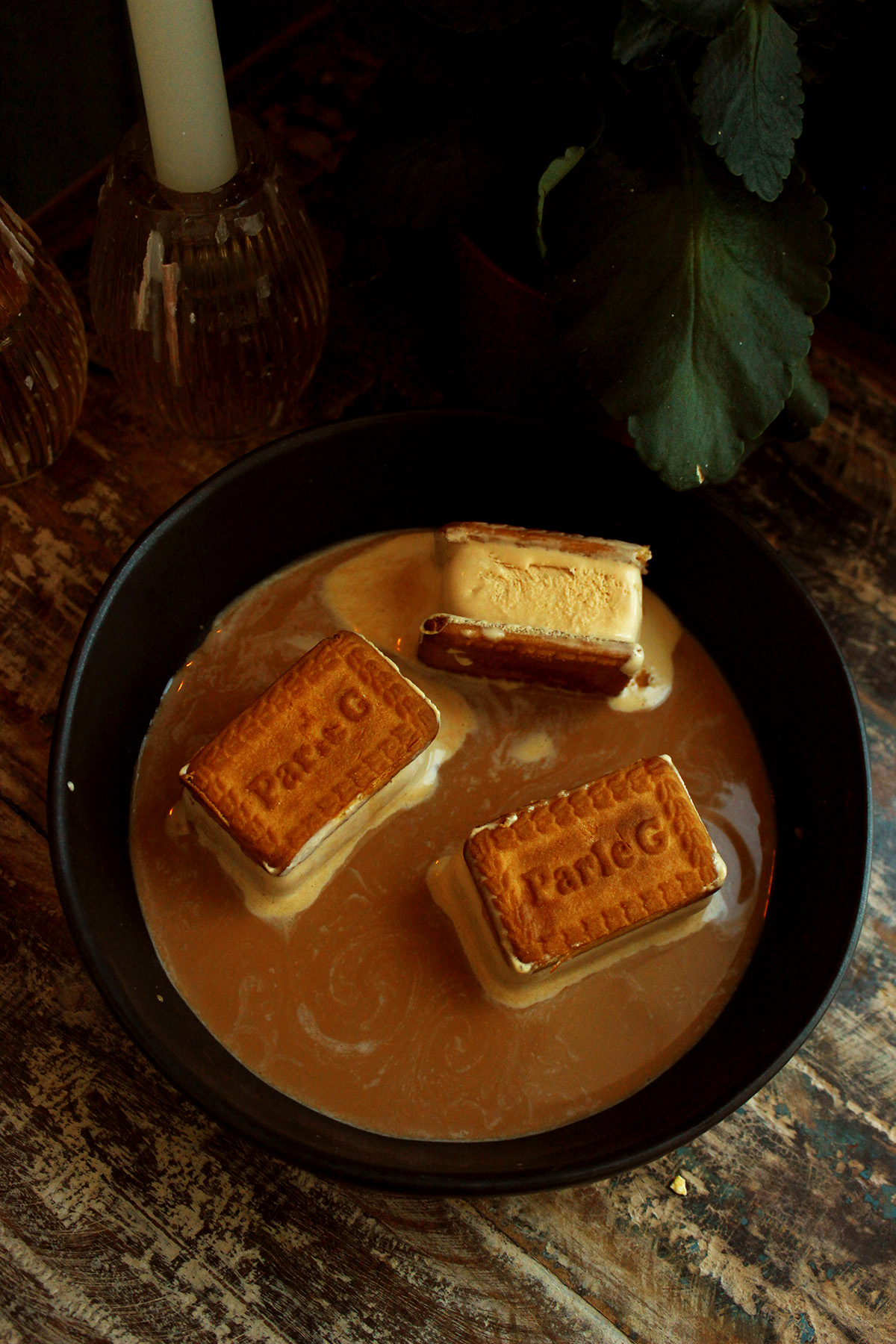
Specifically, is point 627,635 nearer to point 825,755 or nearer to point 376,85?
point 825,755

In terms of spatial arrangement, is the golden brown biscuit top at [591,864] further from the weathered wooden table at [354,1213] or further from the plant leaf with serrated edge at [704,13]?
the plant leaf with serrated edge at [704,13]

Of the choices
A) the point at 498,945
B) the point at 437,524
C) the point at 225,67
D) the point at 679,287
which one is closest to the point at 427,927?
the point at 498,945

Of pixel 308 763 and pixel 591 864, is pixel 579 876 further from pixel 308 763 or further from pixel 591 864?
pixel 308 763

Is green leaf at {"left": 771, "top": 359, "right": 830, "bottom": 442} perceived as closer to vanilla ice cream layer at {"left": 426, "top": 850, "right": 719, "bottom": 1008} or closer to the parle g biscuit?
the parle g biscuit

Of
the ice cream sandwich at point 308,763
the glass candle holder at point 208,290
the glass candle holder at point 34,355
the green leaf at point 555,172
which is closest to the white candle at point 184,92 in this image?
the glass candle holder at point 208,290

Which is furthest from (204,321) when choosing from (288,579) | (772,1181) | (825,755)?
(772,1181)

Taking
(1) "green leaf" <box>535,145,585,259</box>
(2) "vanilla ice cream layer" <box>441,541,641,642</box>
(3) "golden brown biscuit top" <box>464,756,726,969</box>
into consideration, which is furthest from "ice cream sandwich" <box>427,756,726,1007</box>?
(1) "green leaf" <box>535,145,585,259</box>
